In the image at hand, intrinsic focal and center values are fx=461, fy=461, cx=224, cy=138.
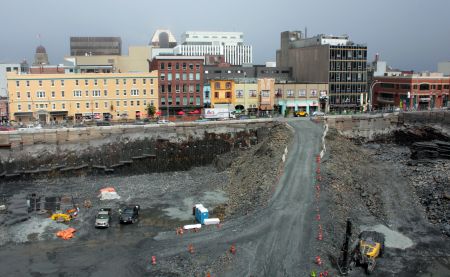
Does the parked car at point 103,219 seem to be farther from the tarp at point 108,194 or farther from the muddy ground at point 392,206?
the muddy ground at point 392,206

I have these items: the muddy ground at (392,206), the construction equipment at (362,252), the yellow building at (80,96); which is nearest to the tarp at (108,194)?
the muddy ground at (392,206)

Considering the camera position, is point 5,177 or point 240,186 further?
point 5,177

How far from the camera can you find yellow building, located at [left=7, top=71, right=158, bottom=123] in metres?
92.9

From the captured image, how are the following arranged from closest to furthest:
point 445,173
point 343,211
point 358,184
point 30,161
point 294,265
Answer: point 294,265 < point 343,211 < point 358,184 < point 445,173 < point 30,161

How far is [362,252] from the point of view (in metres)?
38.6

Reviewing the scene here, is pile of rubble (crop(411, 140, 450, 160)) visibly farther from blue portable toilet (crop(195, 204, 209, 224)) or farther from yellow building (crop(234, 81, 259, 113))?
blue portable toilet (crop(195, 204, 209, 224))

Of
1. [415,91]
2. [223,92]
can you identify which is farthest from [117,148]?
[415,91]

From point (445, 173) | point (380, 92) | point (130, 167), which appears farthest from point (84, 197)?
point (380, 92)

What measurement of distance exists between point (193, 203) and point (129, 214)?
9287mm

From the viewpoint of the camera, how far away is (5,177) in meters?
69.5

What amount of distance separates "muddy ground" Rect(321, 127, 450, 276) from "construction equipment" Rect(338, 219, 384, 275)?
698 millimetres

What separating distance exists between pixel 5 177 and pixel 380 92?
9559 cm

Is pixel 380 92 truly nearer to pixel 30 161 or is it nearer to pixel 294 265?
pixel 30 161

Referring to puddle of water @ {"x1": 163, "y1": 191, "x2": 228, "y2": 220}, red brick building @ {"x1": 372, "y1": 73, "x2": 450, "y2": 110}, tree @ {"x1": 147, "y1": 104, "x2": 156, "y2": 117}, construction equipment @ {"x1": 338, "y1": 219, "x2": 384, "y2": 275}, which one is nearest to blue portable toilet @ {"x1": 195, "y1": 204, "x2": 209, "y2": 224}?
puddle of water @ {"x1": 163, "y1": 191, "x2": 228, "y2": 220}
